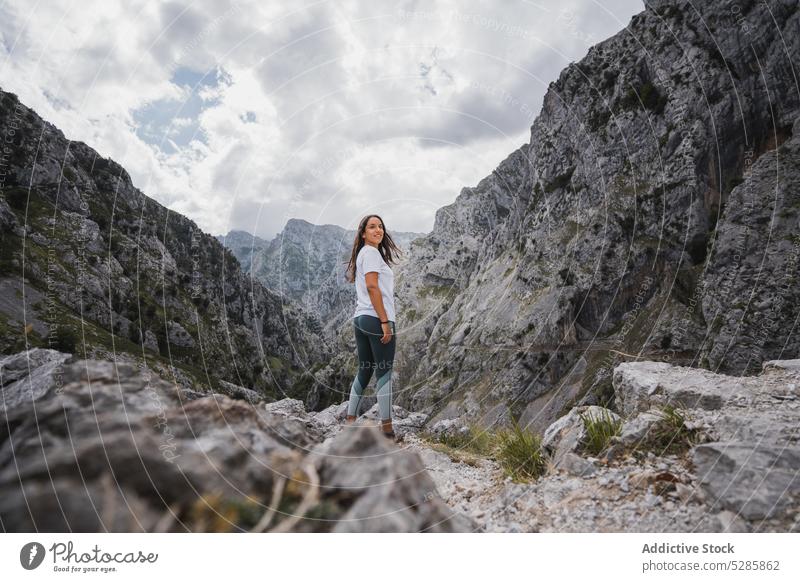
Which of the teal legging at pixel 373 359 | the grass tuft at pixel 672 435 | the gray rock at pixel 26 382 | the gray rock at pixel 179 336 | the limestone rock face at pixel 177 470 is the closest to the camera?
the limestone rock face at pixel 177 470

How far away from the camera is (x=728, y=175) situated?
160ft

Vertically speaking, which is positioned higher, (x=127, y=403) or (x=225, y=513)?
(x=127, y=403)

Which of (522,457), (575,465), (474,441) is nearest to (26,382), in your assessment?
(522,457)

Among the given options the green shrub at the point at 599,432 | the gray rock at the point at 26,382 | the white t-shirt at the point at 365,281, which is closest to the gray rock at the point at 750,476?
the green shrub at the point at 599,432

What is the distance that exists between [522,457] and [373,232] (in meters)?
4.70

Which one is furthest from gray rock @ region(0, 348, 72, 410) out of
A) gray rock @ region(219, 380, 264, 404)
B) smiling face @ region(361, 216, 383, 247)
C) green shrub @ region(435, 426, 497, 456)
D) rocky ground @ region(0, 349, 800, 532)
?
green shrub @ region(435, 426, 497, 456)

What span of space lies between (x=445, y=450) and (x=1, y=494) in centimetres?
771

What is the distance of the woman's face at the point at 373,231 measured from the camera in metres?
6.92

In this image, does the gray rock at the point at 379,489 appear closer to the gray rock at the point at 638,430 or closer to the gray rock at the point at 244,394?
the gray rock at the point at 244,394

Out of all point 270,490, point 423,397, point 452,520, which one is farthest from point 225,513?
point 423,397

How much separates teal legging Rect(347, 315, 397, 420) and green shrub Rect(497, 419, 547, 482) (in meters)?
2.17

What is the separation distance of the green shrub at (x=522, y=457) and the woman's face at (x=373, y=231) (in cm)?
424

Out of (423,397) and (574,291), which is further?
(423,397)
